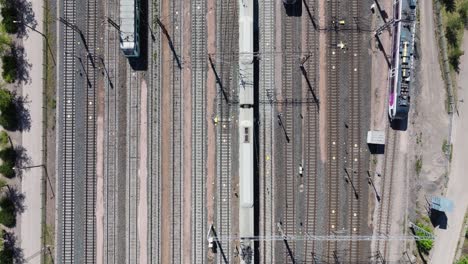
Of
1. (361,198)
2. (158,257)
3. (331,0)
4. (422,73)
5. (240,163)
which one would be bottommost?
(158,257)

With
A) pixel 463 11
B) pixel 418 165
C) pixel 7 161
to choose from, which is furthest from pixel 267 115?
pixel 7 161

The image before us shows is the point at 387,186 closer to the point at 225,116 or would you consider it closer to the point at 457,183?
the point at 457,183

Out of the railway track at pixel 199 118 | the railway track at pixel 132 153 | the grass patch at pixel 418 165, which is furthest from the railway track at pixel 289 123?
the railway track at pixel 132 153

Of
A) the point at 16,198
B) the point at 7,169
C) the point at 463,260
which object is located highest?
the point at 7,169

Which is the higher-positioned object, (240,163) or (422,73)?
(422,73)

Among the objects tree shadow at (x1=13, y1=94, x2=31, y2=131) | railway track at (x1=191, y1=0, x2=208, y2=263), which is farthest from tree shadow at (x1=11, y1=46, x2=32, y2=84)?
railway track at (x1=191, y1=0, x2=208, y2=263)

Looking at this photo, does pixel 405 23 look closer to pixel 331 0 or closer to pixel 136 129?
pixel 331 0

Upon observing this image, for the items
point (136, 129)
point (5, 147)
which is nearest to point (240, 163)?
point (136, 129)
